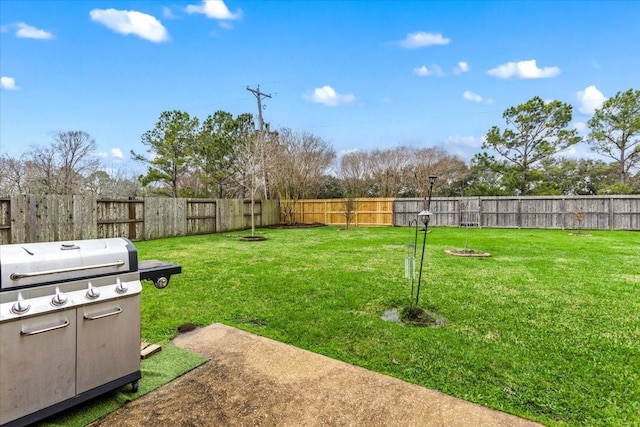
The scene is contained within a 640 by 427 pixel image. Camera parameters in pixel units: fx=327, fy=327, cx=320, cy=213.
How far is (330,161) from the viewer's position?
59.5 feet

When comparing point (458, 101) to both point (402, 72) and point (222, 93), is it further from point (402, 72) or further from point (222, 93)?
point (222, 93)

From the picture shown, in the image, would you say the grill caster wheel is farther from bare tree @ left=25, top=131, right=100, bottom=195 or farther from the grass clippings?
bare tree @ left=25, top=131, right=100, bottom=195

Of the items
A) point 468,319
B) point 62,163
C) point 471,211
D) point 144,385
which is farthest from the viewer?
point 471,211

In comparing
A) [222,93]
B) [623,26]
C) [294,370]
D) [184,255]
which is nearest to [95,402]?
[294,370]

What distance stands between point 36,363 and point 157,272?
26.7 inches

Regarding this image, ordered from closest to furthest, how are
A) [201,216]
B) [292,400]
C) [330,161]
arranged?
[292,400] → [201,216] → [330,161]

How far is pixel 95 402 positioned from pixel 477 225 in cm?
1455

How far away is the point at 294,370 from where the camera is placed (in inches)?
83.0

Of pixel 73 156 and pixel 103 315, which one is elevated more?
pixel 73 156

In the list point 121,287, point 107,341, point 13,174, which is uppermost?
point 13,174

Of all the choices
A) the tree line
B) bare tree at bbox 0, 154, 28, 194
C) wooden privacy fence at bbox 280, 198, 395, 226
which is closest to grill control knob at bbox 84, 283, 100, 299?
the tree line

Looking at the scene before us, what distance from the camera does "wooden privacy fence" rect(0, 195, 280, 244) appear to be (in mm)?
7086

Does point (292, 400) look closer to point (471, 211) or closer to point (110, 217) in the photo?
point (110, 217)

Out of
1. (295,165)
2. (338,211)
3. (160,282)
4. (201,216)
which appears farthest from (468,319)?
(295,165)
